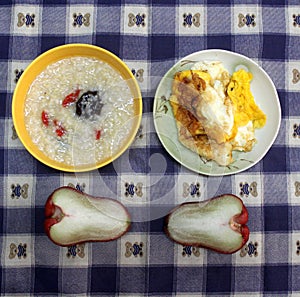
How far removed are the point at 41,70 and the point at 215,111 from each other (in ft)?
1.34

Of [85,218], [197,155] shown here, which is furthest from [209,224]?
[85,218]

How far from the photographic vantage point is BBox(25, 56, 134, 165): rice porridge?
117cm

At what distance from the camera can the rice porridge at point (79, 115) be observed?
1174 millimetres

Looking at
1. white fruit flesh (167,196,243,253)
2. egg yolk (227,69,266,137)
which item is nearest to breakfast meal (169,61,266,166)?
egg yolk (227,69,266,137)

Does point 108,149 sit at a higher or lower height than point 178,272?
higher

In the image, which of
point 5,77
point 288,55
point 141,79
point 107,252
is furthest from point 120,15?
point 107,252

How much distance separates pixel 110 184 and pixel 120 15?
1.33ft

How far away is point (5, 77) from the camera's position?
4.00 feet

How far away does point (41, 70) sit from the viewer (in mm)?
1188

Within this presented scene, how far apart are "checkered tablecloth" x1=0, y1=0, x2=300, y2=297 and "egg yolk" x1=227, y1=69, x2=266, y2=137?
7cm

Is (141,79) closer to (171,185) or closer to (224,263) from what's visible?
(171,185)

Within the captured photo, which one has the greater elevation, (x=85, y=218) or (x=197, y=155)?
(x=197, y=155)

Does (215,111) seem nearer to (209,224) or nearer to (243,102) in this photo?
(243,102)

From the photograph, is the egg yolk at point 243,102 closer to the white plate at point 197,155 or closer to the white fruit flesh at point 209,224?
the white plate at point 197,155
